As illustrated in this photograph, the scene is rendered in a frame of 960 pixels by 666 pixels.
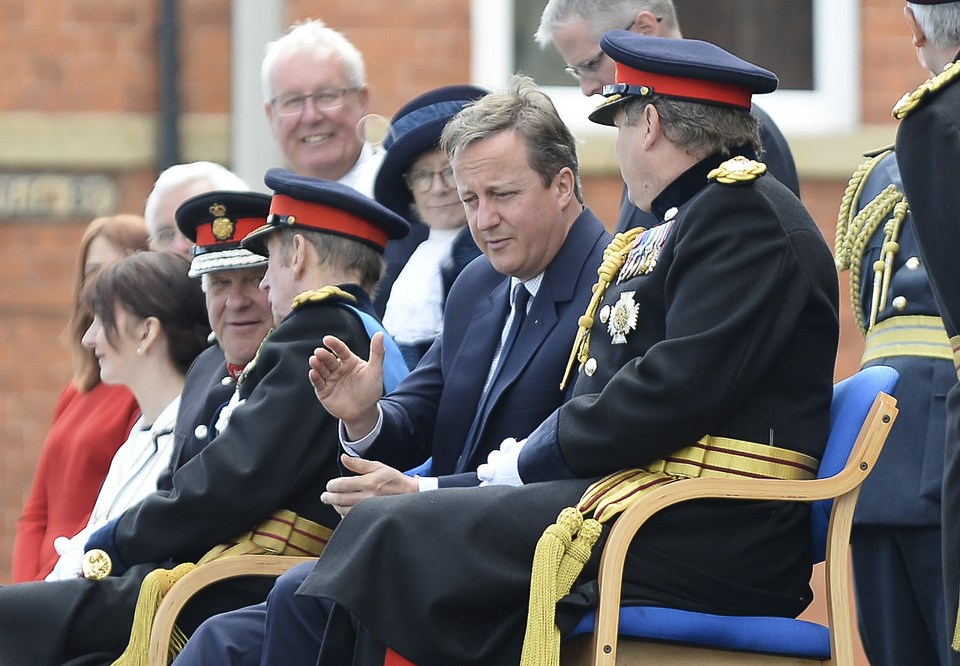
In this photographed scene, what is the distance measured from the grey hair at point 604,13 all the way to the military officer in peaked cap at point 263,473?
2.62 ft

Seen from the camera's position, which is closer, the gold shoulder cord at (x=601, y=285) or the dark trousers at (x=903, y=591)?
the gold shoulder cord at (x=601, y=285)

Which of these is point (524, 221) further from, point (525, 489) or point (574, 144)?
point (525, 489)

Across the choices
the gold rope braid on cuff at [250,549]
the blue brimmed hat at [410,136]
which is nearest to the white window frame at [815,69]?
the blue brimmed hat at [410,136]

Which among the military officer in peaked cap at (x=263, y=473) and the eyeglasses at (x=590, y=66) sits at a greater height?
the eyeglasses at (x=590, y=66)

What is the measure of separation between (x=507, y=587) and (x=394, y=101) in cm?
469

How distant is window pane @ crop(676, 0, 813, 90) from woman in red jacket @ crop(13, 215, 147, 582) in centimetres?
319

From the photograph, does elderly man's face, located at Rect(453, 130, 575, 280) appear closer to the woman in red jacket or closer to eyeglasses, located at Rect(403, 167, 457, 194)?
eyeglasses, located at Rect(403, 167, 457, 194)

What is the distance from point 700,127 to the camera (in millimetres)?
4090

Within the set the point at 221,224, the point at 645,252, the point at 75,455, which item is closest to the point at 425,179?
the point at 221,224

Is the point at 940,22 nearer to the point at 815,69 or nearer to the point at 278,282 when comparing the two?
the point at 278,282

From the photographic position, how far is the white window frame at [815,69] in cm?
820

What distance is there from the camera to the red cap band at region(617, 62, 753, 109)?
13.4 ft

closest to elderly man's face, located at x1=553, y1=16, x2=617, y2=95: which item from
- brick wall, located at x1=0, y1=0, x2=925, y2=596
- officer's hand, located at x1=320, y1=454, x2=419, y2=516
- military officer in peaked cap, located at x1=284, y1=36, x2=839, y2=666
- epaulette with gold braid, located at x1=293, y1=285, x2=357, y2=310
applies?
epaulette with gold braid, located at x1=293, y1=285, x2=357, y2=310

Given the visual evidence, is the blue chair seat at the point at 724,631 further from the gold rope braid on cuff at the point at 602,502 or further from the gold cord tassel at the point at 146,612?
the gold cord tassel at the point at 146,612
